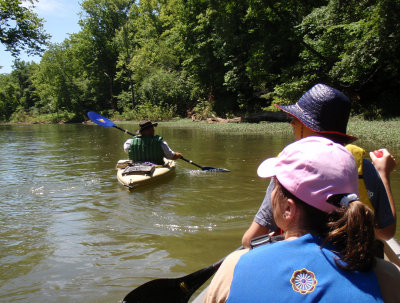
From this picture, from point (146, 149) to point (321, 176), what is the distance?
229 inches

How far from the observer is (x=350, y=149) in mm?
1836

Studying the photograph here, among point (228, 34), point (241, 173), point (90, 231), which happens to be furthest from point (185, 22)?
point (90, 231)

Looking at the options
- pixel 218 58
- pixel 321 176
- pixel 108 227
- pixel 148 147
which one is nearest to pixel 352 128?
pixel 148 147

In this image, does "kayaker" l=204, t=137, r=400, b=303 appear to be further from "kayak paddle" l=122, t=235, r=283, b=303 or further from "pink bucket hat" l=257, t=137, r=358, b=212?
"kayak paddle" l=122, t=235, r=283, b=303

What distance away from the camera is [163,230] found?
4227 mm

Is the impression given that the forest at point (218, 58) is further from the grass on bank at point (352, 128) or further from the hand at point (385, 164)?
the hand at point (385, 164)

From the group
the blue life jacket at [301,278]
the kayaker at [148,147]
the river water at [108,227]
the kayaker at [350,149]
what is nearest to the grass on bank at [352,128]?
the river water at [108,227]

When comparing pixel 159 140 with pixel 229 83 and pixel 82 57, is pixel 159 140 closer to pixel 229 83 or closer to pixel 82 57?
pixel 229 83

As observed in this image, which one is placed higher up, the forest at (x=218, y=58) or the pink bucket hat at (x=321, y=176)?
the forest at (x=218, y=58)

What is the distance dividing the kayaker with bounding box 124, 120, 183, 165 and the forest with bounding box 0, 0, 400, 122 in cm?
901

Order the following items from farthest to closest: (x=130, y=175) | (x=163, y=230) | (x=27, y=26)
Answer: (x=27, y=26) → (x=130, y=175) → (x=163, y=230)

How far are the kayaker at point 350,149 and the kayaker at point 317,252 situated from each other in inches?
28.5

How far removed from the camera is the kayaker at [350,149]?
1756mm

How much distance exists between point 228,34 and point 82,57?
25.2 m
